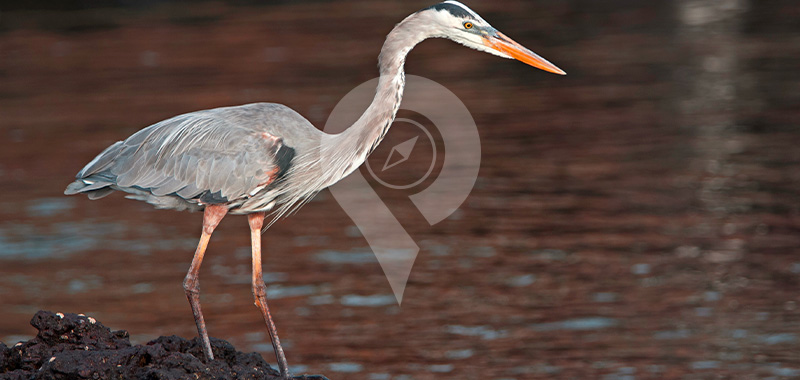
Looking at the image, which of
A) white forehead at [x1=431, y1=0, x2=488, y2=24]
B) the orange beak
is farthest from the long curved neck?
the orange beak

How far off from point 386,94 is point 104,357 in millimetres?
2176

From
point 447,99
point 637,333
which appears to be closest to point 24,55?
point 447,99

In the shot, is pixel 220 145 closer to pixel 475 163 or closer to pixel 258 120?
pixel 258 120

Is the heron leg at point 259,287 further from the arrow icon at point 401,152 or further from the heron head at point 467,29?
the arrow icon at point 401,152

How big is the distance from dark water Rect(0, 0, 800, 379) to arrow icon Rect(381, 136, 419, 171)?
26 centimetres

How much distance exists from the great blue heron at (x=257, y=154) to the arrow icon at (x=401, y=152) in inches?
321

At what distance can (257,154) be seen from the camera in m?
6.55

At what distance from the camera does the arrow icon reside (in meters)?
15.2

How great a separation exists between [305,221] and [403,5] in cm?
1628

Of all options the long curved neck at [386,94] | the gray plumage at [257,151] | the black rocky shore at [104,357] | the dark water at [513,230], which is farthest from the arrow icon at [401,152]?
the black rocky shore at [104,357]

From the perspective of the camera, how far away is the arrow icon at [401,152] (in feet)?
49.8

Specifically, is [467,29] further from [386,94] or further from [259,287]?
[259,287]

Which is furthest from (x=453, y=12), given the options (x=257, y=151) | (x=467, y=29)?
(x=257, y=151)

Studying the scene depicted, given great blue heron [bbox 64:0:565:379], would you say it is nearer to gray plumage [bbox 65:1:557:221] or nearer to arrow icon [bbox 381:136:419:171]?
gray plumage [bbox 65:1:557:221]
